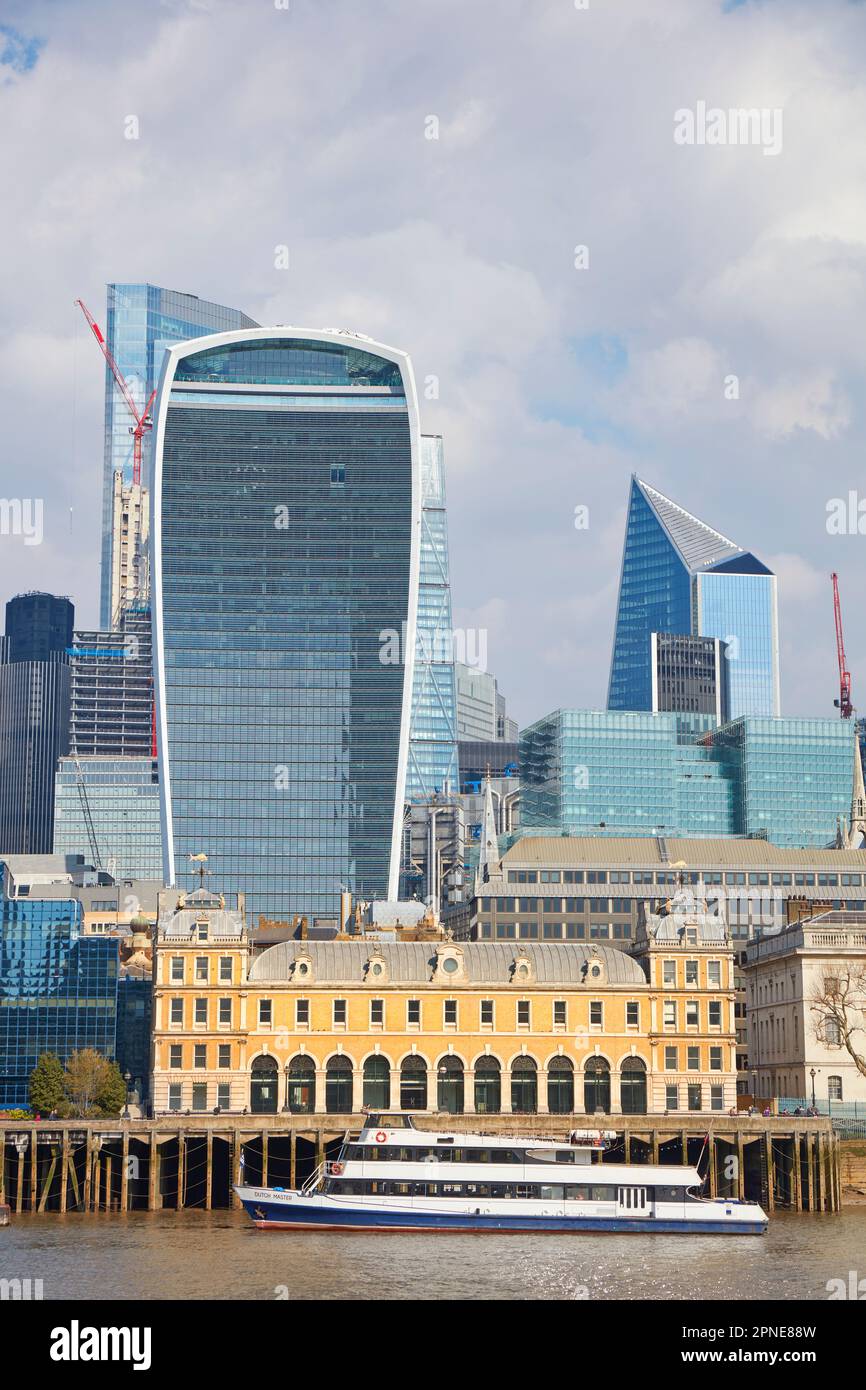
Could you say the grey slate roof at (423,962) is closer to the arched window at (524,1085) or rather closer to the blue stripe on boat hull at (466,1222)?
the arched window at (524,1085)

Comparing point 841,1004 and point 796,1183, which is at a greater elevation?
point 841,1004

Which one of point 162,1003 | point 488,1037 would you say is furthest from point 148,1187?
point 488,1037

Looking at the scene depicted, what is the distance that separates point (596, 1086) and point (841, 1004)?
63.0 feet

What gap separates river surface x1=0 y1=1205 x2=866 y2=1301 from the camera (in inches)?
3246

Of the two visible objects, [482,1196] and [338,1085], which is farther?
[338,1085]

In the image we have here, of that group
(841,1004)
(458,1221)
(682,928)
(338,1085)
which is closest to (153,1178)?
(338,1085)

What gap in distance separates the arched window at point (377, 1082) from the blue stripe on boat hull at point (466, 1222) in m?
34.8

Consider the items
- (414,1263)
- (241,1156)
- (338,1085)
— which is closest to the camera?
(414,1263)

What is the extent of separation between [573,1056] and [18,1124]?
41905 millimetres

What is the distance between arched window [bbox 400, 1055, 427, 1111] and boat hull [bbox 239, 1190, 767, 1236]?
35.6m

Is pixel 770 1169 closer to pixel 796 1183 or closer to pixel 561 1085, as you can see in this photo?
pixel 796 1183

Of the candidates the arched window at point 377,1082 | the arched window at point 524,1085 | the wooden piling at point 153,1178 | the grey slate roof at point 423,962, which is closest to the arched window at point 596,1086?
the arched window at point 524,1085

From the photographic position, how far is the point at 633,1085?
151 m

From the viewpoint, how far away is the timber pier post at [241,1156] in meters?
132
